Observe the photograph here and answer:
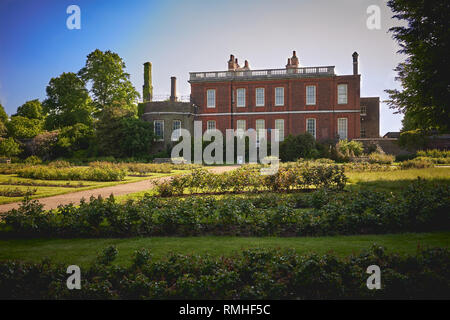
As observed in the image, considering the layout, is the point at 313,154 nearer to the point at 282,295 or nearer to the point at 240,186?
the point at 240,186

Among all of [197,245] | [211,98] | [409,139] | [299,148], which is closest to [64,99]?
[211,98]

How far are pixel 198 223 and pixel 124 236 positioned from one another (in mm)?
1372

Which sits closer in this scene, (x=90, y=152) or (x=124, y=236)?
(x=124, y=236)

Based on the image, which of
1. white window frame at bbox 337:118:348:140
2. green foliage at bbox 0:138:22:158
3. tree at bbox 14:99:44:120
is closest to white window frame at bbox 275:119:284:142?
white window frame at bbox 337:118:348:140

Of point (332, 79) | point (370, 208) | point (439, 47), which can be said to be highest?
point (332, 79)

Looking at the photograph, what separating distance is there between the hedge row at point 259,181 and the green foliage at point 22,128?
2727 centimetres

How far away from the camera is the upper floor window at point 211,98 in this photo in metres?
36.3

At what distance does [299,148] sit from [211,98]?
1393 centimetres

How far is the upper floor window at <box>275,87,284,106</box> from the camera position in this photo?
35094mm

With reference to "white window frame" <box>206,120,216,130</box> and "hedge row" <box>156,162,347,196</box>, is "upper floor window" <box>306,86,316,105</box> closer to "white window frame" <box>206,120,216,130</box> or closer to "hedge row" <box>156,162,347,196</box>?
"white window frame" <box>206,120,216,130</box>

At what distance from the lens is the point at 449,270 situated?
392 centimetres

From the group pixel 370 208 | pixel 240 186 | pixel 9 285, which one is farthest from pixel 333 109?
pixel 9 285

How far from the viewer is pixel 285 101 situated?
3500cm

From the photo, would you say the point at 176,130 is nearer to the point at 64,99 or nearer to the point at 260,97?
the point at 260,97
